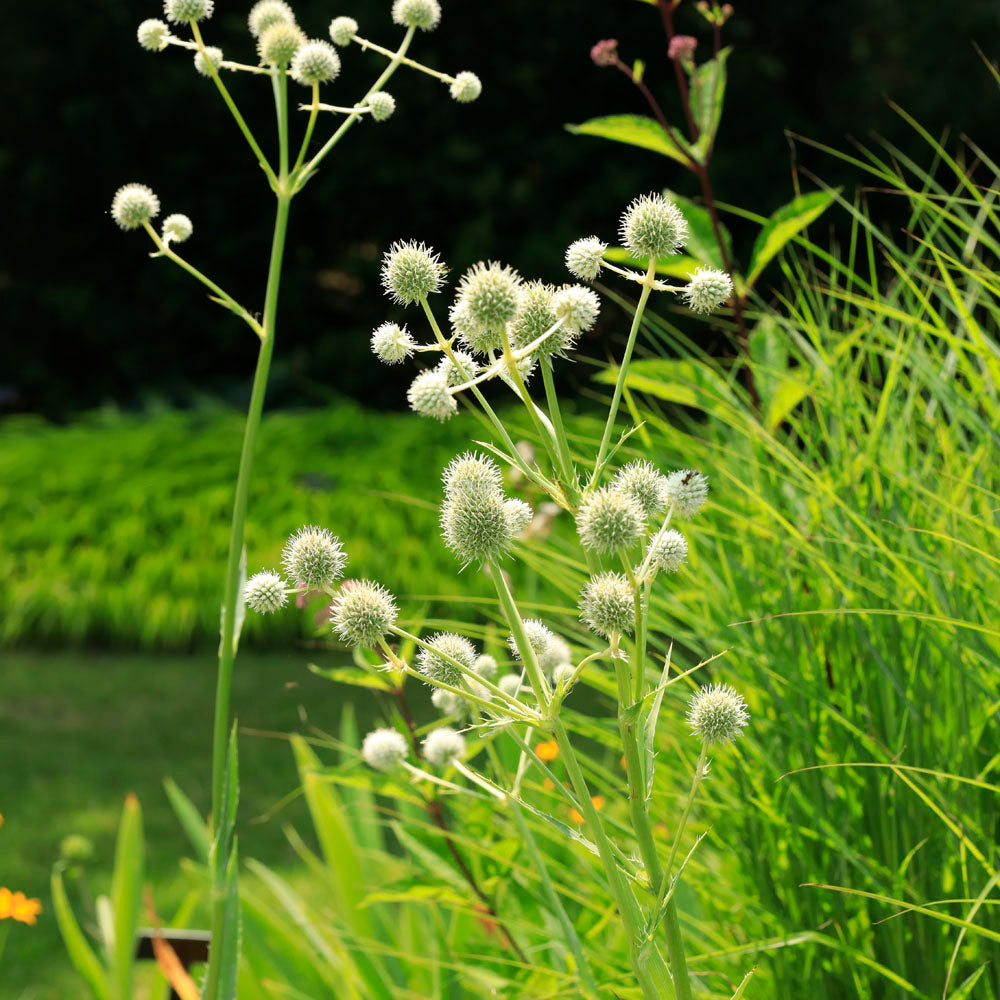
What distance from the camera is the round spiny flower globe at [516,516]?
693 millimetres

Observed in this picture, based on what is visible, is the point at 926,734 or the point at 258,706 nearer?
the point at 926,734

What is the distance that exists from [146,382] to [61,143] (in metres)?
2.18

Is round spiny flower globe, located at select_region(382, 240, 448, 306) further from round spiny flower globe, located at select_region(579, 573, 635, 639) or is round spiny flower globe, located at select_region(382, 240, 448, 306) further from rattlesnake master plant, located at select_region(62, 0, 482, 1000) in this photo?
round spiny flower globe, located at select_region(579, 573, 635, 639)

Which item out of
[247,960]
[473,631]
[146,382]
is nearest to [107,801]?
[247,960]

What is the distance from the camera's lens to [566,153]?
9.09m

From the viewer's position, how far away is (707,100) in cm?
161

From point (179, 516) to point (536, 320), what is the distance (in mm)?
5630

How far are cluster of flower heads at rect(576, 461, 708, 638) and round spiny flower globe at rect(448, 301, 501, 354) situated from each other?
12 centimetres

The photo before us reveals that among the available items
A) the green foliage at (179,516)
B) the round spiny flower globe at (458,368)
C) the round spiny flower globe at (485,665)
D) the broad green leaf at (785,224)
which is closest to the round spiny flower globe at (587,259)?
the round spiny flower globe at (458,368)

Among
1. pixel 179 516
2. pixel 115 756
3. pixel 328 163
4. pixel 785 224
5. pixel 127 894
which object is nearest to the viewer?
pixel 785 224

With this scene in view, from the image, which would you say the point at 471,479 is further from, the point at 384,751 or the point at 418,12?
the point at 418,12

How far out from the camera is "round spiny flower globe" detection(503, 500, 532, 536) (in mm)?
693

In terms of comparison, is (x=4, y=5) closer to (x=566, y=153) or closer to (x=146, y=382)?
(x=146, y=382)

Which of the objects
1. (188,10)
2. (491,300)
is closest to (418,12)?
(188,10)
